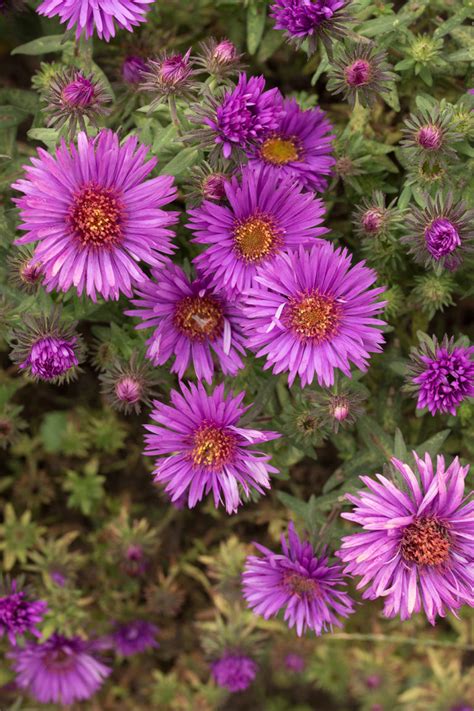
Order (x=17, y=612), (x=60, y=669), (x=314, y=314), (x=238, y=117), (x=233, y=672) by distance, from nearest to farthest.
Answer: (x=238, y=117)
(x=314, y=314)
(x=17, y=612)
(x=233, y=672)
(x=60, y=669)

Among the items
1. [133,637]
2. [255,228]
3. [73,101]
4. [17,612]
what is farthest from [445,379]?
[133,637]

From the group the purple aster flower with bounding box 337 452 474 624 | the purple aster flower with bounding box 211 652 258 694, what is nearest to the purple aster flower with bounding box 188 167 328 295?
the purple aster flower with bounding box 337 452 474 624

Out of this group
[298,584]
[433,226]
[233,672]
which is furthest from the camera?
[233,672]

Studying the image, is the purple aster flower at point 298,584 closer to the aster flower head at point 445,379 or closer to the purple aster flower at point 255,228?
the aster flower head at point 445,379

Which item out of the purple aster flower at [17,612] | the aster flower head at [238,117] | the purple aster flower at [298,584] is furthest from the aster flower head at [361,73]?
the purple aster flower at [17,612]

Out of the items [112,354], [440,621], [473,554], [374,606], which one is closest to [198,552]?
[374,606]

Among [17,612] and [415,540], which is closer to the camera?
[415,540]

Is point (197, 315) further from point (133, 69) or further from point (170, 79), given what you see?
point (133, 69)
